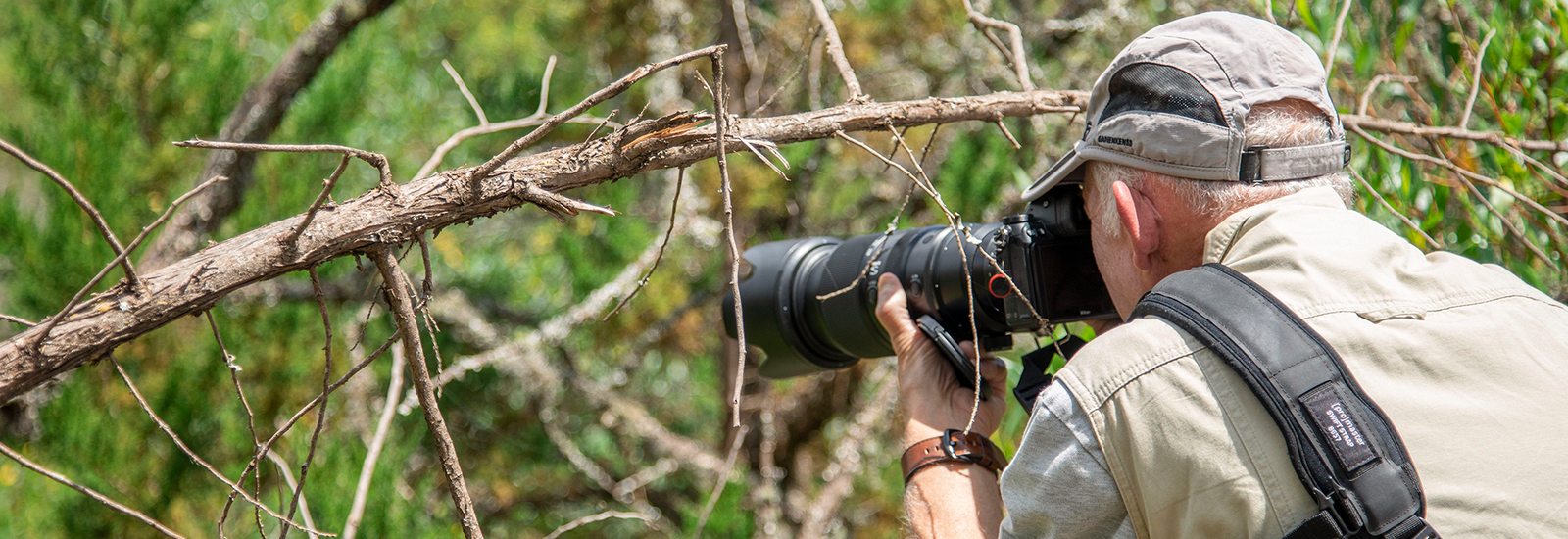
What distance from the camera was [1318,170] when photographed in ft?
3.26

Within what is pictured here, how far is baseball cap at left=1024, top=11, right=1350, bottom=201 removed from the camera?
971 mm

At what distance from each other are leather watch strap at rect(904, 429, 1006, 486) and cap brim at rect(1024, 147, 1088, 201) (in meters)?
0.34

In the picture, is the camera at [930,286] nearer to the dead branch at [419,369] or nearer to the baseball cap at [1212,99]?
the baseball cap at [1212,99]

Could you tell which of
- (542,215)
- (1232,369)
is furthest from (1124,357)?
(542,215)

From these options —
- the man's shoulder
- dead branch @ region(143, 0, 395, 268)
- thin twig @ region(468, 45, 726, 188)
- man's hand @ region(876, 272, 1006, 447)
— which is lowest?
man's hand @ region(876, 272, 1006, 447)

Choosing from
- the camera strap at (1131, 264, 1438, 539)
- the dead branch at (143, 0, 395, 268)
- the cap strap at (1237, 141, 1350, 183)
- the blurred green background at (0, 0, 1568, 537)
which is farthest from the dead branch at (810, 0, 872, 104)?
the dead branch at (143, 0, 395, 268)

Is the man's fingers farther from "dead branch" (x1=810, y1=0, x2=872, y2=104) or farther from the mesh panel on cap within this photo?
the mesh panel on cap

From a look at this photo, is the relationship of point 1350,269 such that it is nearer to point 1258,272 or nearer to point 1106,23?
point 1258,272

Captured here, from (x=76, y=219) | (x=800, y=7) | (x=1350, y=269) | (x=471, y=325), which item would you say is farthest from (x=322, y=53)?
(x=1350, y=269)

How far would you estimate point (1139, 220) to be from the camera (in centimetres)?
104

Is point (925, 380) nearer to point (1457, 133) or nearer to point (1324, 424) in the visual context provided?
point (1324, 424)

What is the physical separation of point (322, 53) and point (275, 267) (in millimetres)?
1468

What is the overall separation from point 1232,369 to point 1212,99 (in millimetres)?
323

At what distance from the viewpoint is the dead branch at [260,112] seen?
2.09 m
